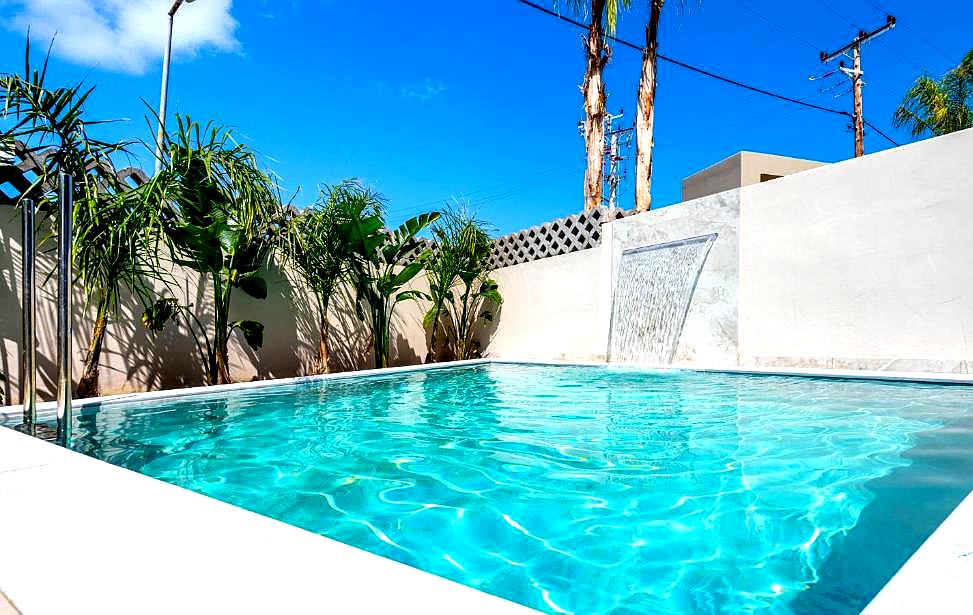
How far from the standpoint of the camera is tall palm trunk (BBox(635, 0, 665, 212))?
8.05 metres

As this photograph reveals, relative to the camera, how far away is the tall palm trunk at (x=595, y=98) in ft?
27.7

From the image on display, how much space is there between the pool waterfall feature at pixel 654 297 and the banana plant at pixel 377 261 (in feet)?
9.00

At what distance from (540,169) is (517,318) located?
2535cm

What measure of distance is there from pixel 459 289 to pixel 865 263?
18.4 feet

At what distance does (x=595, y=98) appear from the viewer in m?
8.62

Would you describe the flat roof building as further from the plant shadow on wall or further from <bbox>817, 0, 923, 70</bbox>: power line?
the plant shadow on wall

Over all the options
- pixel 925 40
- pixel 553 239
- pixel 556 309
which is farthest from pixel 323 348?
pixel 925 40

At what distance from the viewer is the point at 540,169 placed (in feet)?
106

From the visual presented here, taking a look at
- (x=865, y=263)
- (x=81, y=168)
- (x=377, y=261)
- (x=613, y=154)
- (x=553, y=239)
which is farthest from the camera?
(x=613, y=154)

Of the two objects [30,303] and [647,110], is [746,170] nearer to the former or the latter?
[647,110]

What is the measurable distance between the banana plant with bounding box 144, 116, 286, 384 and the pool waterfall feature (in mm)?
4528

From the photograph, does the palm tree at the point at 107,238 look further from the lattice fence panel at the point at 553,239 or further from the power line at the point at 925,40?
the power line at the point at 925,40

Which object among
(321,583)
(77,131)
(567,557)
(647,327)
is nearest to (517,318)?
(647,327)

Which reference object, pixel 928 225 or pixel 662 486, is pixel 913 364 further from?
pixel 662 486
